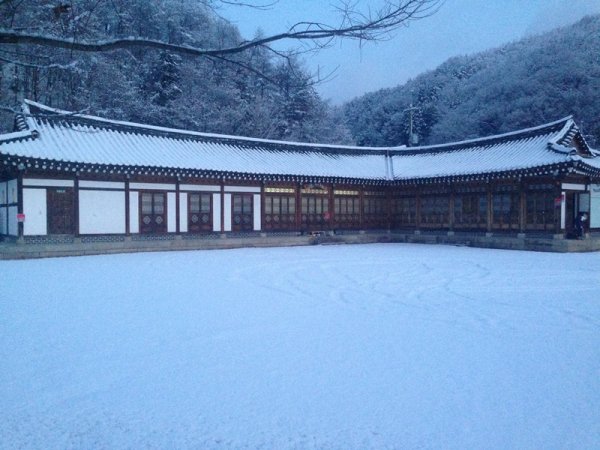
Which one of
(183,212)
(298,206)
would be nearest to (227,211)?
(183,212)

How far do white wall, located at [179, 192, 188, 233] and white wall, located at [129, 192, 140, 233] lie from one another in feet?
6.08

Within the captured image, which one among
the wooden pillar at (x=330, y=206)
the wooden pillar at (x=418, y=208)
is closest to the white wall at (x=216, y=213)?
the wooden pillar at (x=330, y=206)

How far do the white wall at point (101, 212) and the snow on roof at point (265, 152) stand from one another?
157 centimetres

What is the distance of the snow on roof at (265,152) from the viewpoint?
18.0m

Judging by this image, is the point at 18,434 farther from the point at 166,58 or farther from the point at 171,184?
the point at 166,58

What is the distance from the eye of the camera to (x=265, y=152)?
82.8ft

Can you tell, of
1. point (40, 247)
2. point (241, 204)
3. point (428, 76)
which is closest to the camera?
point (40, 247)

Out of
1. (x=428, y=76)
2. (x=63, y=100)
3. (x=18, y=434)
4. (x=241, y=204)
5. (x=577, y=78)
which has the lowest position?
(x=18, y=434)

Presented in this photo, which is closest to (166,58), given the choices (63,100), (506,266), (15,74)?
(63,100)

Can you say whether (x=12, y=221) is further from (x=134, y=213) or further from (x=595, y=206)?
(x=595, y=206)

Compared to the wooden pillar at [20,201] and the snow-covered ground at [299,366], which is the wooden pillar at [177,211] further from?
the snow-covered ground at [299,366]

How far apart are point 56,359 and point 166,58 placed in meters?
34.5

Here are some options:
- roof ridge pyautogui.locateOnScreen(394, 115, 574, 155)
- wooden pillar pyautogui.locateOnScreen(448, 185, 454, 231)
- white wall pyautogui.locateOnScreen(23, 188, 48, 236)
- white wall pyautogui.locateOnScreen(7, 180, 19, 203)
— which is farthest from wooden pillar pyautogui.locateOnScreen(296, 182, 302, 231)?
white wall pyautogui.locateOnScreen(7, 180, 19, 203)

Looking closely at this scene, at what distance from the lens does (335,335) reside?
625cm
